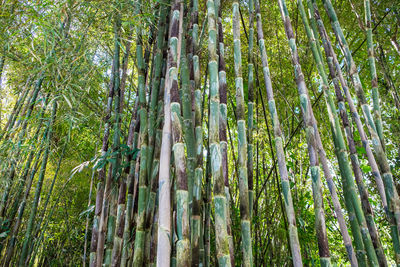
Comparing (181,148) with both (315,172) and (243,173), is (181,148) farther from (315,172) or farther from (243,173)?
(315,172)

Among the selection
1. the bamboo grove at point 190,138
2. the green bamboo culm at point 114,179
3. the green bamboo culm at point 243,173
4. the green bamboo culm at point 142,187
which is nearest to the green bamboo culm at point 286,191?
the bamboo grove at point 190,138

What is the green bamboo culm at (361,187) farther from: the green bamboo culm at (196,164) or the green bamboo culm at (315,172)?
the green bamboo culm at (196,164)

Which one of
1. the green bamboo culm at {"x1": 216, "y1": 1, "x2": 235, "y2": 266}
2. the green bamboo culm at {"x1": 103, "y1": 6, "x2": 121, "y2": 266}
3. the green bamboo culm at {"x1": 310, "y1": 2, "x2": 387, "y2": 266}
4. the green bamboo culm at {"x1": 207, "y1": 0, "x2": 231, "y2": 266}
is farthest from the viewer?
the green bamboo culm at {"x1": 103, "y1": 6, "x2": 121, "y2": 266}

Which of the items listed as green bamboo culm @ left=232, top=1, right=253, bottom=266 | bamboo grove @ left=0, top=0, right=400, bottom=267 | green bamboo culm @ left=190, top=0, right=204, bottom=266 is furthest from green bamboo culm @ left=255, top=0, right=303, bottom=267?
green bamboo culm @ left=190, top=0, right=204, bottom=266

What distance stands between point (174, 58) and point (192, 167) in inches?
17.2

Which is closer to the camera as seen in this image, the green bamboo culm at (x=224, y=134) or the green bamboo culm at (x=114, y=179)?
the green bamboo culm at (x=224, y=134)

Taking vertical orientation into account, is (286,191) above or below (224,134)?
below

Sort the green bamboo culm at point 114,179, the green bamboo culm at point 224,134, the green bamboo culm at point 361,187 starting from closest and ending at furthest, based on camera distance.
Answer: the green bamboo culm at point 224,134
the green bamboo culm at point 361,187
the green bamboo culm at point 114,179

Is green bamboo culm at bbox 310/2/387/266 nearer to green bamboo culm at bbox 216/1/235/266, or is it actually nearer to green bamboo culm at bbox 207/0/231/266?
green bamboo culm at bbox 216/1/235/266

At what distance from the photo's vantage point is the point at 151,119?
1520 millimetres

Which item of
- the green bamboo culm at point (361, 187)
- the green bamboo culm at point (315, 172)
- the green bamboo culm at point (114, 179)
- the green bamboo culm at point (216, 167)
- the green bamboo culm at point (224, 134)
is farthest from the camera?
the green bamboo culm at point (114, 179)

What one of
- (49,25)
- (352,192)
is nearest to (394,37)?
(352,192)

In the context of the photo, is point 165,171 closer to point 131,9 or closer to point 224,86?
point 224,86

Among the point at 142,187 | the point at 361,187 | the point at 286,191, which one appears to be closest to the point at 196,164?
the point at 142,187
